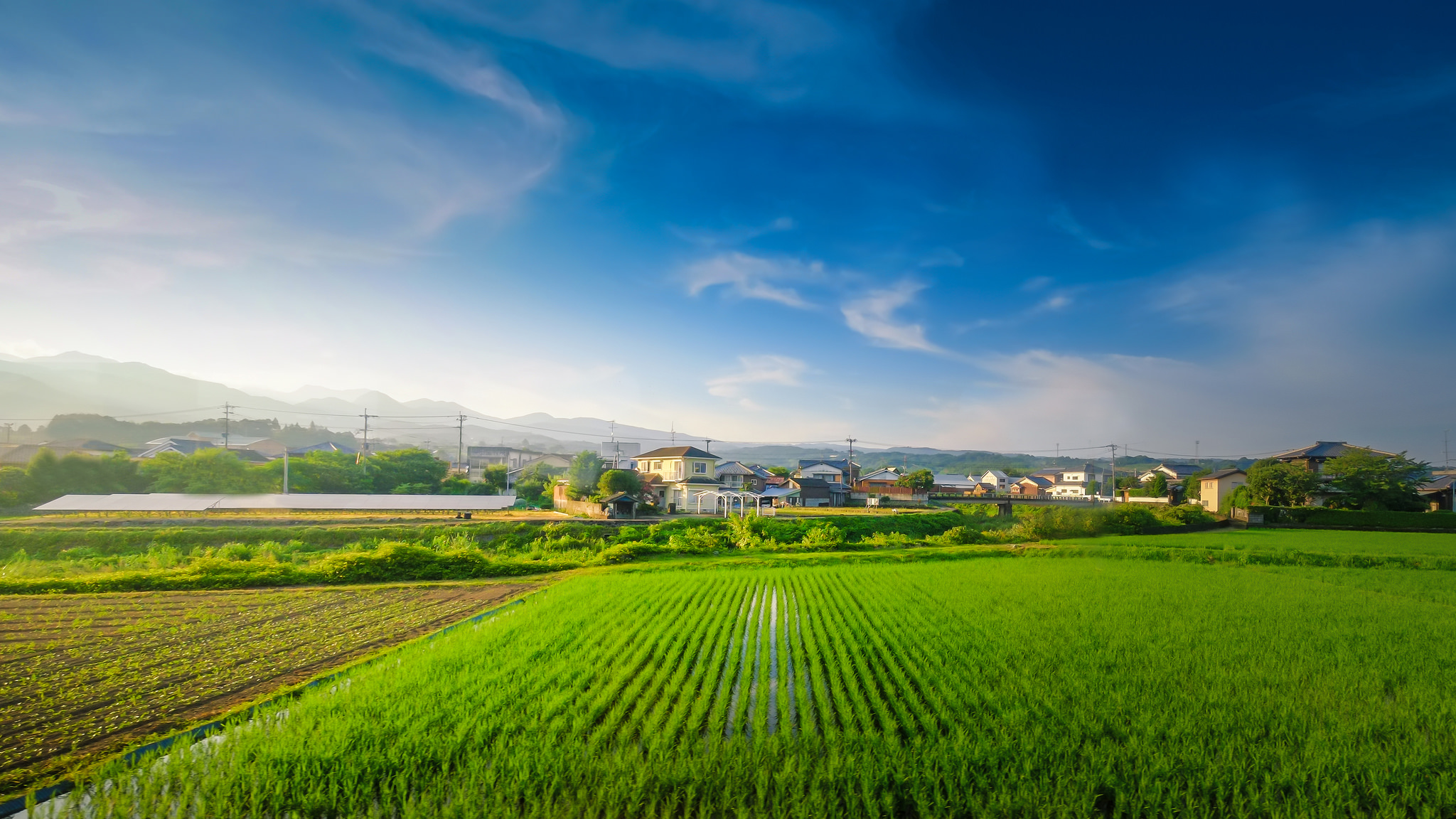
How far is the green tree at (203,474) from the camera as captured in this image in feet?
104

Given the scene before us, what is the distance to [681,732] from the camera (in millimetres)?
Answer: 5465

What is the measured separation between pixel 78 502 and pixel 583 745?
37354mm

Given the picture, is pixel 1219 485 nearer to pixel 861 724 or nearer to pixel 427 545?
pixel 861 724

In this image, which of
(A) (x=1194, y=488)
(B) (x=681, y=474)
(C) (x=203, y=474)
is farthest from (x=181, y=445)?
(A) (x=1194, y=488)

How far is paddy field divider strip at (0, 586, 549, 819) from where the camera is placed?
169 inches

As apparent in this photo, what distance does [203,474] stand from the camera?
32312 millimetres

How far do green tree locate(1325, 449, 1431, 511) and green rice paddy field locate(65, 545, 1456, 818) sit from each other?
1287 inches

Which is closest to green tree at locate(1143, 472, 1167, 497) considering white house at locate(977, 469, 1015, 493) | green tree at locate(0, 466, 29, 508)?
white house at locate(977, 469, 1015, 493)

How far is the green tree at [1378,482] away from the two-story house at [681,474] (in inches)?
1504

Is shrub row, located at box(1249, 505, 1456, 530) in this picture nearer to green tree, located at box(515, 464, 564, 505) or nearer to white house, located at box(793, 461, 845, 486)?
white house, located at box(793, 461, 845, 486)

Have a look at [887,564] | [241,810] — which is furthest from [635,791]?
[887,564]

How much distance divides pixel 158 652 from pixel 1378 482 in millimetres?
52601

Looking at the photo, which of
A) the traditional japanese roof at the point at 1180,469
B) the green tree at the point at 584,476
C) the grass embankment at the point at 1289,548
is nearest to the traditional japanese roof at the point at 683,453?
the green tree at the point at 584,476

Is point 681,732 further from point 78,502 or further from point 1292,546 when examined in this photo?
point 78,502
